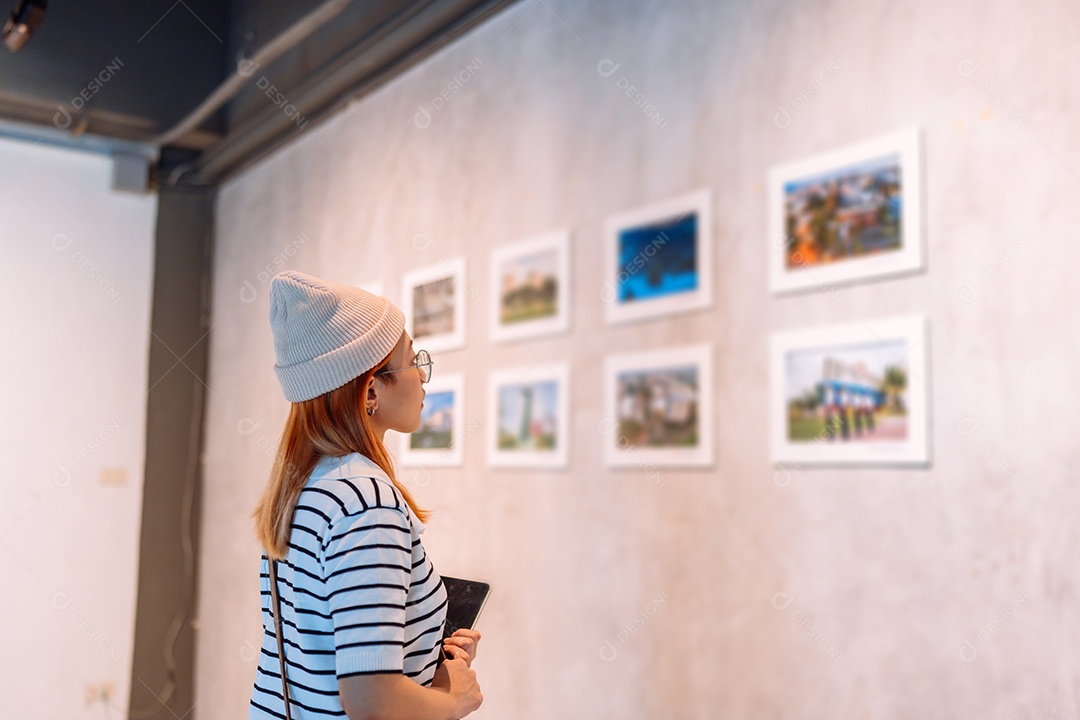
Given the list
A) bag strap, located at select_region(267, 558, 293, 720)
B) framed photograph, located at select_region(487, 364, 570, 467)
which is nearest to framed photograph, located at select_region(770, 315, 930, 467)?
framed photograph, located at select_region(487, 364, 570, 467)

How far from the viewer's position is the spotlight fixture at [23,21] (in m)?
3.91

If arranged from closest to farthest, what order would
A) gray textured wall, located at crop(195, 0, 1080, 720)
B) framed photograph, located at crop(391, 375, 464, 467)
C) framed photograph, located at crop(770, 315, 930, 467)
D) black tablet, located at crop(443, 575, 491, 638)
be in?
1. black tablet, located at crop(443, 575, 491, 638)
2. gray textured wall, located at crop(195, 0, 1080, 720)
3. framed photograph, located at crop(770, 315, 930, 467)
4. framed photograph, located at crop(391, 375, 464, 467)

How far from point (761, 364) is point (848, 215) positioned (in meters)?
0.46

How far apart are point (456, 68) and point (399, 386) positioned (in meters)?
2.76

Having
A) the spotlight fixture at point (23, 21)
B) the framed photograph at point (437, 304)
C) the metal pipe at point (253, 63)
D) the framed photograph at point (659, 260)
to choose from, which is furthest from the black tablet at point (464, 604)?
the spotlight fixture at point (23, 21)

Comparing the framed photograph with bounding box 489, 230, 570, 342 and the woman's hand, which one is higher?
the framed photograph with bounding box 489, 230, 570, 342

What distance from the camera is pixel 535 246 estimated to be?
3.51m

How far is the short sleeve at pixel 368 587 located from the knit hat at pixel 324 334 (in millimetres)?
250

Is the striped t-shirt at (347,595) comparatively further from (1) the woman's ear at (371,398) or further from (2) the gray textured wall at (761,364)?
(2) the gray textured wall at (761,364)

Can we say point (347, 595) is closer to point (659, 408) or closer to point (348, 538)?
point (348, 538)

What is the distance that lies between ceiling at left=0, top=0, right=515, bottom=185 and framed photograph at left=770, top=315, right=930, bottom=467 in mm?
2195

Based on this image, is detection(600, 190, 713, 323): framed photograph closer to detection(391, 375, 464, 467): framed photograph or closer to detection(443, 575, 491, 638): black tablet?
detection(391, 375, 464, 467): framed photograph

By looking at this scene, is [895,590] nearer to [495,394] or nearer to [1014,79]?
[1014,79]

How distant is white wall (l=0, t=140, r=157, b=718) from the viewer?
5.14m
